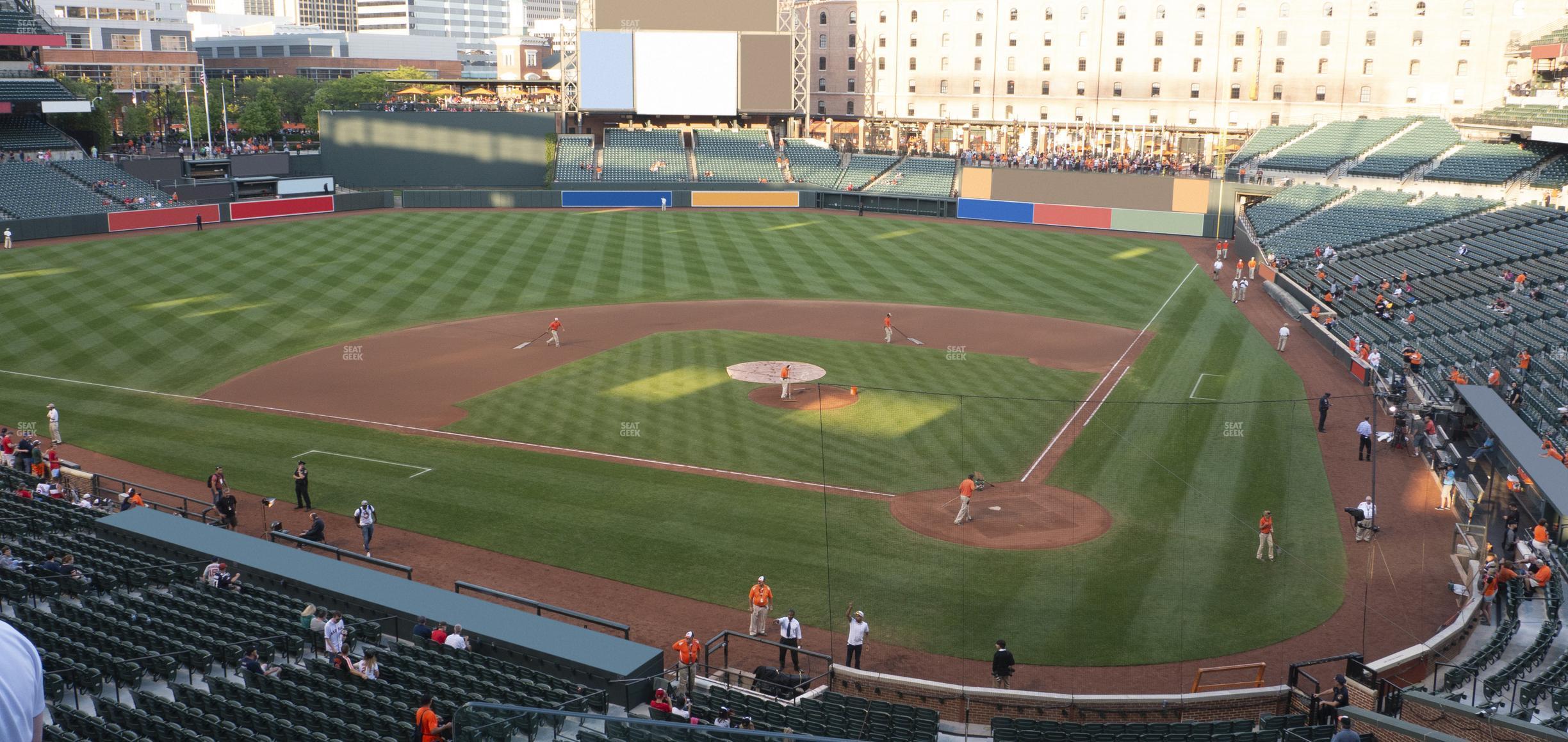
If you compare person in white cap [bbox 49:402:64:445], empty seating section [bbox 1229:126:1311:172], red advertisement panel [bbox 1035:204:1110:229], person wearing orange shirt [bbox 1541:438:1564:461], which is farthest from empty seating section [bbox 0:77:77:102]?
person wearing orange shirt [bbox 1541:438:1564:461]

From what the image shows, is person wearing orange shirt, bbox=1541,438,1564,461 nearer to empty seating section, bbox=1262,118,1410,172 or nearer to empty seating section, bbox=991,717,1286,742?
empty seating section, bbox=991,717,1286,742

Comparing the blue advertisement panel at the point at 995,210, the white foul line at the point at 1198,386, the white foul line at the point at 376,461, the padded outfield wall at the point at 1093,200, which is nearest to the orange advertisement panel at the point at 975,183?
the padded outfield wall at the point at 1093,200

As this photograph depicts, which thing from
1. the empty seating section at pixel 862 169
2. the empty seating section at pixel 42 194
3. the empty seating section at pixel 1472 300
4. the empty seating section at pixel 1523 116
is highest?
the empty seating section at pixel 1523 116

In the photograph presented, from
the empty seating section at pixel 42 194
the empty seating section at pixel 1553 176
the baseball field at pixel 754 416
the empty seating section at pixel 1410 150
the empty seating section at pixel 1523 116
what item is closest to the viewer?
the baseball field at pixel 754 416

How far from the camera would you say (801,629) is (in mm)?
21766

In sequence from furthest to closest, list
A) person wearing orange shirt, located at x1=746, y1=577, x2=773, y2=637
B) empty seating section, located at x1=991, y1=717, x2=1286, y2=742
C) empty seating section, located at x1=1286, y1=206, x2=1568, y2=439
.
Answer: empty seating section, located at x1=1286, y1=206, x2=1568, y2=439 < person wearing orange shirt, located at x1=746, y1=577, x2=773, y2=637 < empty seating section, located at x1=991, y1=717, x2=1286, y2=742

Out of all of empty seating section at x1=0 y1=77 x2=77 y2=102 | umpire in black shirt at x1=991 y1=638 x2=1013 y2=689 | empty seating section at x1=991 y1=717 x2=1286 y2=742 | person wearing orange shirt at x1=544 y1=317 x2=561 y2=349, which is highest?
empty seating section at x1=0 y1=77 x2=77 y2=102

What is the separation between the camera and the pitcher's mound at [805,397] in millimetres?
35188

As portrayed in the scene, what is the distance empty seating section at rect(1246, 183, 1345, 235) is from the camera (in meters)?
64.4

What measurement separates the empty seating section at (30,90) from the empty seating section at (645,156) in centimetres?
3379

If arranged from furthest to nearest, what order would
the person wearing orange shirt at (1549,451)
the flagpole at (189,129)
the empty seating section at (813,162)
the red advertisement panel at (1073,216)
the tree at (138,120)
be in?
1. the tree at (138,120)
2. the flagpole at (189,129)
3. the empty seating section at (813,162)
4. the red advertisement panel at (1073,216)
5. the person wearing orange shirt at (1549,451)

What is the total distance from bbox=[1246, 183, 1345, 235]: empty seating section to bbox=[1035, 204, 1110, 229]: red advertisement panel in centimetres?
865

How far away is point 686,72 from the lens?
8575 centimetres

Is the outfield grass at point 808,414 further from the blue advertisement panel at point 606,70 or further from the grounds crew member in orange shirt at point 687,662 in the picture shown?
the blue advertisement panel at point 606,70
